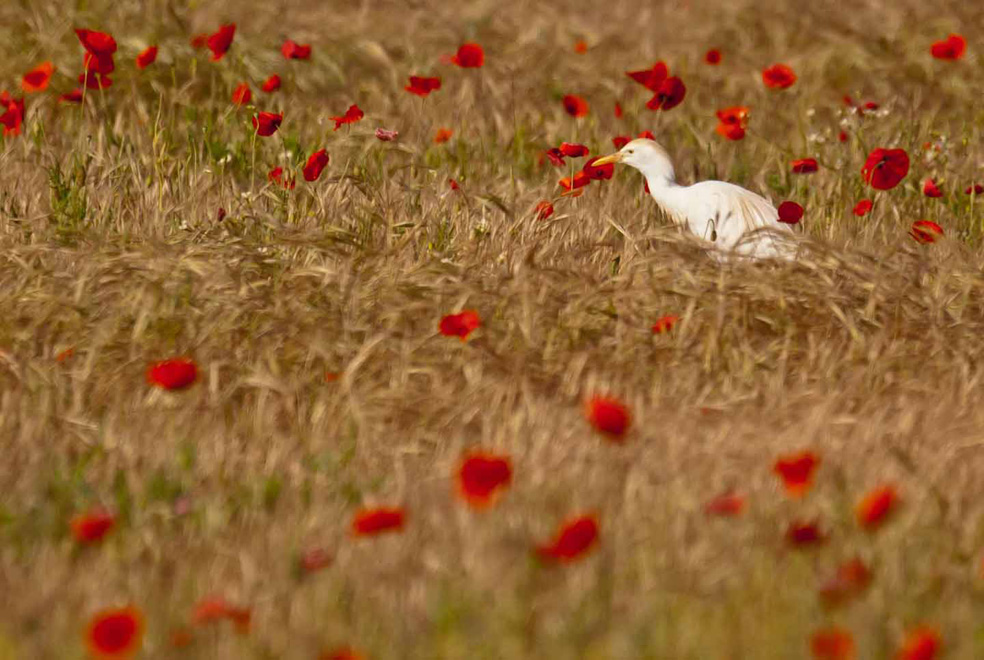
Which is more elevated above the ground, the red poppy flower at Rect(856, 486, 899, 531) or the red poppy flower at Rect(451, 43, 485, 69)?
the red poppy flower at Rect(451, 43, 485, 69)

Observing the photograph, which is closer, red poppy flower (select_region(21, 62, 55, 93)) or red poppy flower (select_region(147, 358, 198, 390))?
red poppy flower (select_region(147, 358, 198, 390))

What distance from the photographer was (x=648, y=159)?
4.61 metres

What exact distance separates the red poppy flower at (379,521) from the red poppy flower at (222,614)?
0.66ft

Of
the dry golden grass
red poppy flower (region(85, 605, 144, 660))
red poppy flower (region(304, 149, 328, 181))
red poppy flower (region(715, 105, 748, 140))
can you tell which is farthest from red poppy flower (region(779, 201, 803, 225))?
red poppy flower (region(85, 605, 144, 660))

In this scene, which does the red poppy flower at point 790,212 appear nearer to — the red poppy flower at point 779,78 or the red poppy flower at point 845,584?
the red poppy flower at point 779,78

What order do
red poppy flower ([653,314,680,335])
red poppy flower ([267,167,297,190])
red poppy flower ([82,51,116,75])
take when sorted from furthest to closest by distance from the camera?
1. red poppy flower ([82,51,116,75])
2. red poppy flower ([267,167,297,190])
3. red poppy flower ([653,314,680,335])

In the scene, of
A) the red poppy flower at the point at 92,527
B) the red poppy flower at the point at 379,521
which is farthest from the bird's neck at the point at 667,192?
the red poppy flower at the point at 92,527

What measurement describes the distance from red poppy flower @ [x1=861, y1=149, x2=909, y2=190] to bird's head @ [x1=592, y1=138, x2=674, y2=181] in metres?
0.58

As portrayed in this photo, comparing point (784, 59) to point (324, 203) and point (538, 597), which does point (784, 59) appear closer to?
point (324, 203)

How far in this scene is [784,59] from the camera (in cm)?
723

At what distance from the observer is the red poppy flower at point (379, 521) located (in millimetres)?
2359

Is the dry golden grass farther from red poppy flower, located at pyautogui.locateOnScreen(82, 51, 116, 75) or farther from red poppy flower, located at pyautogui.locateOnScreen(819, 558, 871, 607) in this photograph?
red poppy flower, located at pyautogui.locateOnScreen(82, 51, 116, 75)

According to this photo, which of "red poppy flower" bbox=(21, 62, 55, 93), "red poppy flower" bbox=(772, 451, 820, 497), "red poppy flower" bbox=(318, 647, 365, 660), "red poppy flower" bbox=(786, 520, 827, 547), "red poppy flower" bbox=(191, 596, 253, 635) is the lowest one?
"red poppy flower" bbox=(318, 647, 365, 660)

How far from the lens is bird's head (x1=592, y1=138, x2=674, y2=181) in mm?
4594
